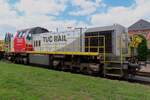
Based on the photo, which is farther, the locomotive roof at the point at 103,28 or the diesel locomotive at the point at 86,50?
the locomotive roof at the point at 103,28

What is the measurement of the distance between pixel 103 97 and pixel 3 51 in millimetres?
21166

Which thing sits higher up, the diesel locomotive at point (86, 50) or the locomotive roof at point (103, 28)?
the locomotive roof at point (103, 28)

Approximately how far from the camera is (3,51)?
2708 centimetres

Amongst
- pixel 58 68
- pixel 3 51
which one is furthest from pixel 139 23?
pixel 58 68

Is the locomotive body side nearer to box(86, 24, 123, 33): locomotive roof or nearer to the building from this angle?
box(86, 24, 123, 33): locomotive roof

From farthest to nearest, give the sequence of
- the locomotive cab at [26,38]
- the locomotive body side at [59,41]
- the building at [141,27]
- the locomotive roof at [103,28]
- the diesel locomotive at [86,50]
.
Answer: the building at [141,27]
the locomotive cab at [26,38]
the locomotive body side at [59,41]
the locomotive roof at [103,28]
the diesel locomotive at [86,50]

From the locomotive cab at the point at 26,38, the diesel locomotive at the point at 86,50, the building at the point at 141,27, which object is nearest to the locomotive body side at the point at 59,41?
the diesel locomotive at the point at 86,50

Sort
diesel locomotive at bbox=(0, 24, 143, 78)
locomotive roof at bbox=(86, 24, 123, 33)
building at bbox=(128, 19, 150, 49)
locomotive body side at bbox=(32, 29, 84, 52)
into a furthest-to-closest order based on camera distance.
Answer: building at bbox=(128, 19, 150, 49) → locomotive body side at bbox=(32, 29, 84, 52) → locomotive roof at bbox=(86, 24, 123, 33) → diesel locomotive at bbox=(0, 24, 143, 78)

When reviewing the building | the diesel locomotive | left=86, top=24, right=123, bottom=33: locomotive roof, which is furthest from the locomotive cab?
the building

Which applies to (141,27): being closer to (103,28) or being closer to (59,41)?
(59,41)

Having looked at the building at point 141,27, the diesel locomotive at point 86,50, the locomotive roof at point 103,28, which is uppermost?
the building at point 141,27

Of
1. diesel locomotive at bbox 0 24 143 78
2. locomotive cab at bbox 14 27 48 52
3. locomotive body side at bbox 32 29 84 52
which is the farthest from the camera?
locomotive cab at bbox 14 27 48 52

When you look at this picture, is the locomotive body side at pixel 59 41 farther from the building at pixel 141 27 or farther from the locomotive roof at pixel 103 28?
the building at pixel 141 27

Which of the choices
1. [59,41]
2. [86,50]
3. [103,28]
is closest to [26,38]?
[59,41]
